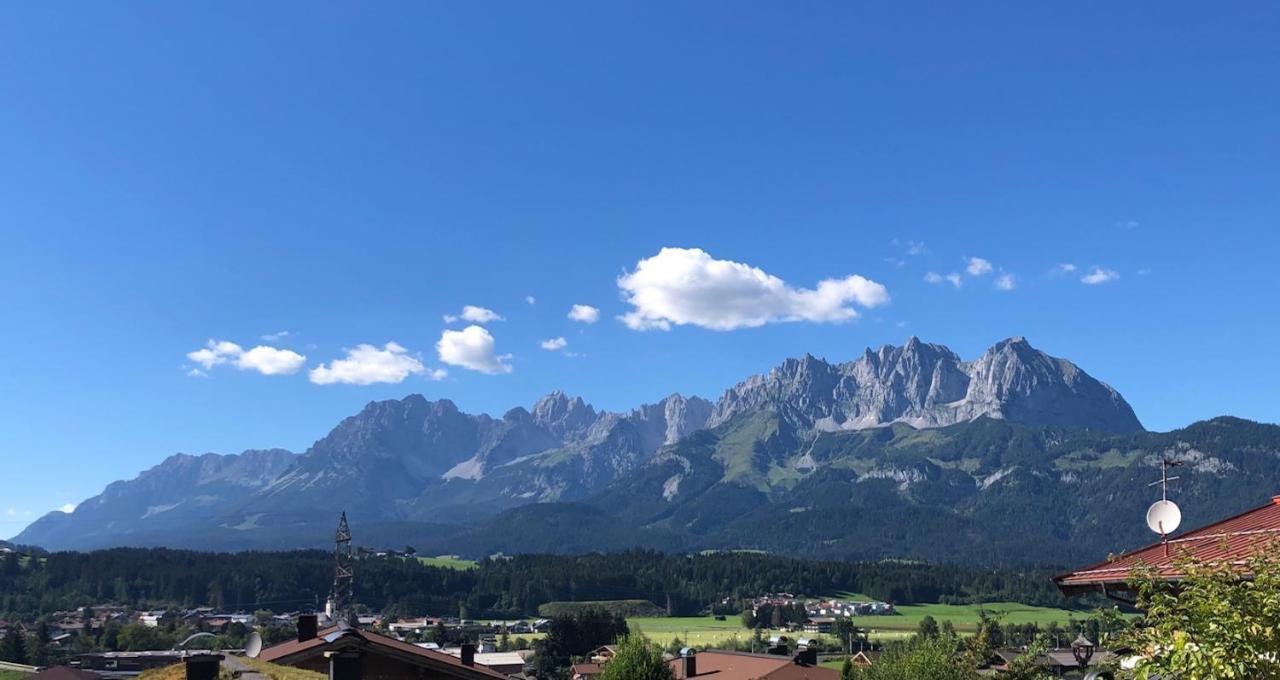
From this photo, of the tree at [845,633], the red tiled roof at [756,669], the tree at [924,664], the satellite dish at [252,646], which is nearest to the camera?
the satellite dish at [252,646]

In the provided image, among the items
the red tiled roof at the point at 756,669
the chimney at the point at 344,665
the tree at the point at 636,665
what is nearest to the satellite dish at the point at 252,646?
the chimney at the point at 344,665

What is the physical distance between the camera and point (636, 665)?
62.4m

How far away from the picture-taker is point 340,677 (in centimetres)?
1973

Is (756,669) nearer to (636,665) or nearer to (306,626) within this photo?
(636,665)

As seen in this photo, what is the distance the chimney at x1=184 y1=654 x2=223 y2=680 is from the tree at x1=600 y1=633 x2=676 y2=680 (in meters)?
45.1

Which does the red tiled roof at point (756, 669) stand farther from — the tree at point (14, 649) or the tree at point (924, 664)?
the tree at point (14, 649)

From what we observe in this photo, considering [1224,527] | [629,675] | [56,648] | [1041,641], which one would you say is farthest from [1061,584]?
[56,648]

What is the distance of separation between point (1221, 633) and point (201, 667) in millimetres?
16892

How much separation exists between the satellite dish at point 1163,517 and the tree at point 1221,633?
6867 mm

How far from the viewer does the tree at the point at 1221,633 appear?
9.34 metres

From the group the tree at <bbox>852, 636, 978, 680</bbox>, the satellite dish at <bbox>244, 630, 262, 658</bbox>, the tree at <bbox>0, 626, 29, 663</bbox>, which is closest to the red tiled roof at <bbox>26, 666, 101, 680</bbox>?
the satellite dish at <bbox>244, 630, 262, 658</bbox>

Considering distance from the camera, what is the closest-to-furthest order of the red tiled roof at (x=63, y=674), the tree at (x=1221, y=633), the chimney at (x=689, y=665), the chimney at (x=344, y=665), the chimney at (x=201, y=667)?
the tree at (x=1221, y=633), the chimney at (x=201, y=667), the chimney at (x=344, y=665), the red tiled roof at (x=63, y=674), the chimney at (x=689, y=665)

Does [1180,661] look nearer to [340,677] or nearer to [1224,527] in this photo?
[1224,527]

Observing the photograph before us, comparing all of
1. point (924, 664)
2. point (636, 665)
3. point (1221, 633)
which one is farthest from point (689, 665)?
point (1221, 633)
